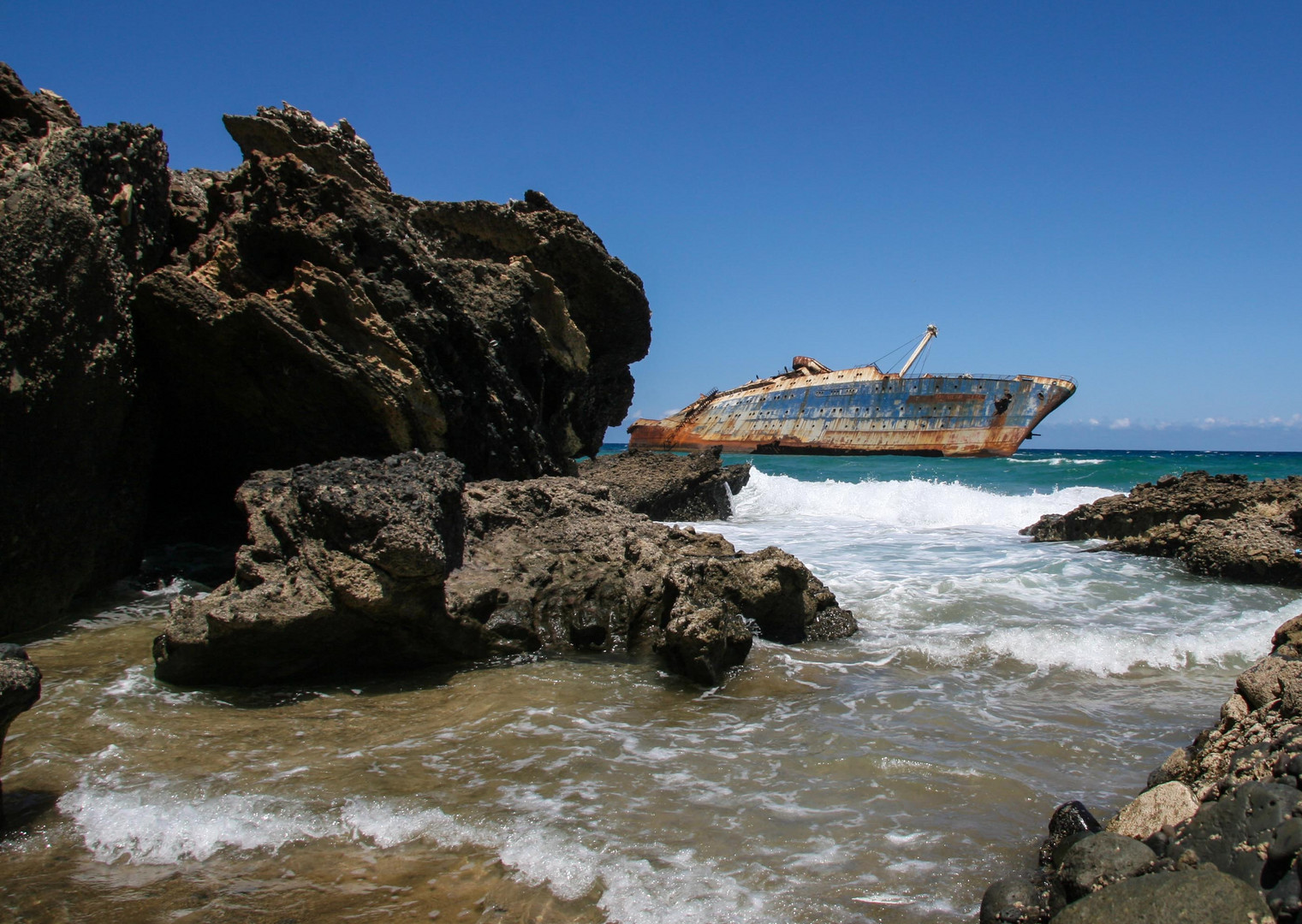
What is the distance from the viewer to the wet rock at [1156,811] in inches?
89.4

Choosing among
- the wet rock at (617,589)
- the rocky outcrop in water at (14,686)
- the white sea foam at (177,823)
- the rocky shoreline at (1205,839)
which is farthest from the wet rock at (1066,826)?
the rocky outcrop in water at (14,686)

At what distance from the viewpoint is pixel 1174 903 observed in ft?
5.93

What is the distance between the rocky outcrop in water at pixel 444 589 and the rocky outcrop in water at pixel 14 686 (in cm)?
125

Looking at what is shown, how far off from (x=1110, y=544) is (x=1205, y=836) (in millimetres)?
8990

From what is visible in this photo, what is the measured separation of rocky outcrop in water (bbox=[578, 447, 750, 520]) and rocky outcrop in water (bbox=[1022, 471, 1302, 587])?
518 cm

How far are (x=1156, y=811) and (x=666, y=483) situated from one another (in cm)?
970

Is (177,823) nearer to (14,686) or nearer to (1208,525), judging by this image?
(14,686)

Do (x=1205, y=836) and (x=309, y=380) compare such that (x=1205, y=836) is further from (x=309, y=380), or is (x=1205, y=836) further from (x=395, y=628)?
(x=309, y=380)

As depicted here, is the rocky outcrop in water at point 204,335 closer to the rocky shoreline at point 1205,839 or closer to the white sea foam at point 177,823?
the white sea foam at point 177,823

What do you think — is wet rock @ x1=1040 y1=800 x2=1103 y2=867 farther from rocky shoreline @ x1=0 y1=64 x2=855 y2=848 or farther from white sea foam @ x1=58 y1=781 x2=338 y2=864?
white sea foam @ x1=58 y1=781 x2=338 y2=864

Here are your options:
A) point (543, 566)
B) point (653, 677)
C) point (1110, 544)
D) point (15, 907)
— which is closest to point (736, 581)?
point (653, 677)

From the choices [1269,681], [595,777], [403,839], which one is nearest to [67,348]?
[403,839]

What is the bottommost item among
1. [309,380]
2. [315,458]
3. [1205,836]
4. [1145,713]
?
[1145,713]

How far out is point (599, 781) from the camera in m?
3.05
